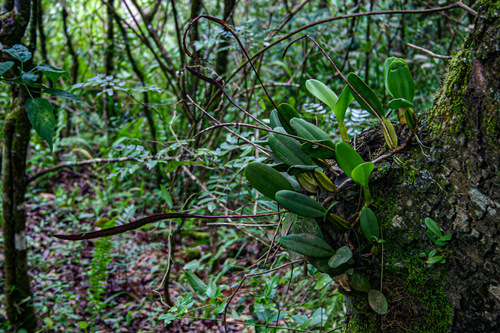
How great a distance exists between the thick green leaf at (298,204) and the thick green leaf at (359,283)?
0.52ft

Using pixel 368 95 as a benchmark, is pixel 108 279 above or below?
below

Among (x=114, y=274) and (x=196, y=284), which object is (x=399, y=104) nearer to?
(x=196, y=284)

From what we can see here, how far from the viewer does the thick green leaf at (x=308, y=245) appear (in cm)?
76

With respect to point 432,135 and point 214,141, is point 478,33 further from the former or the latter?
point 214,141

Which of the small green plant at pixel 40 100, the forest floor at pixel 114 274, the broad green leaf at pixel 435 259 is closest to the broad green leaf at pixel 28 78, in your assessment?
the small green plant at pixel 40 100

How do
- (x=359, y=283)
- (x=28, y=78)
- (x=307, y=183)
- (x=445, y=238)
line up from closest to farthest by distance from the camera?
(x=445, y=238)
(x=359, y=283)
(x=307, y=183)
(x=28, y=78)

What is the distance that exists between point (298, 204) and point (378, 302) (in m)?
0.27

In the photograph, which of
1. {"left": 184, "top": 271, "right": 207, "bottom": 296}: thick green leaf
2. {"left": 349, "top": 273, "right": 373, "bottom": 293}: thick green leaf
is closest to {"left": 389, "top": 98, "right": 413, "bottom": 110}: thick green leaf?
{"left": 349, "top": 273, "right": 373, "bottom": 293}: thick green leaf

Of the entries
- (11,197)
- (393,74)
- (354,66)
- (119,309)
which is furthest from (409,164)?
(354,66)

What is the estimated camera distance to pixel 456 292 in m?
0.68

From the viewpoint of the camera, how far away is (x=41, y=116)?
1.07 metres

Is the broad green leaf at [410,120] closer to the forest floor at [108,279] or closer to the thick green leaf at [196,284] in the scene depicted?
the thick green leaf at [196,284]

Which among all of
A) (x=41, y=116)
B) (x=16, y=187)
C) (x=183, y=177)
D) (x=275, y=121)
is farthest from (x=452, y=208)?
(x=183, y=177)

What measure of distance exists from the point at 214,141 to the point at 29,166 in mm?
2165
